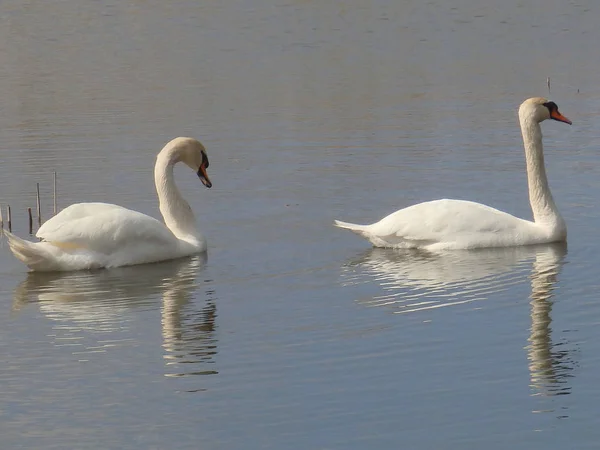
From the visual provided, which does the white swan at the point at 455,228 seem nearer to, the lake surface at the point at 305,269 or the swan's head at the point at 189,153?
the lake surface at the point at 305,269

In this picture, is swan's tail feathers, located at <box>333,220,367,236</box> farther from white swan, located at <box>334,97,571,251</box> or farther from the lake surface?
the lake surface

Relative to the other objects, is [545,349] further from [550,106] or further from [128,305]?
[550,106]

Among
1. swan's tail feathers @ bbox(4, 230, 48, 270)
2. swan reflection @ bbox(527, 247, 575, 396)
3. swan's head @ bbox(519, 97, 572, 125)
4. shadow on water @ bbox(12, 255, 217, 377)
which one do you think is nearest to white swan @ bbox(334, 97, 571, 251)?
swan reflection @ bbox(527, 247, 575, 396)

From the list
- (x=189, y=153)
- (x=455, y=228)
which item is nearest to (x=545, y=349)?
(x=455, y=228)

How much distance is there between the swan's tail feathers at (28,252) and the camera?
10.5 m

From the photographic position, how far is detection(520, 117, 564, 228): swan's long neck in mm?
11484

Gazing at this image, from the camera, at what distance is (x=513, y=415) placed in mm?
6816

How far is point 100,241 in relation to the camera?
10.8 metres

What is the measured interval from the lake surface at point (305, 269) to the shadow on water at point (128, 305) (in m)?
Result: 0.03

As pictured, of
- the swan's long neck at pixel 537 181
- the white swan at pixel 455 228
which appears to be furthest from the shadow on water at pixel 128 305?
the swan's long neck at pixel 537 181

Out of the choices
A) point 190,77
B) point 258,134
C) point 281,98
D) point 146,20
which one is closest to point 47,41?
point 146,20

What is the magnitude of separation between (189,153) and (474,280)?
3190 mm

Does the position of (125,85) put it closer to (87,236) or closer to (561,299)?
(87,236)

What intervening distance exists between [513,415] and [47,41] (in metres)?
21.3
